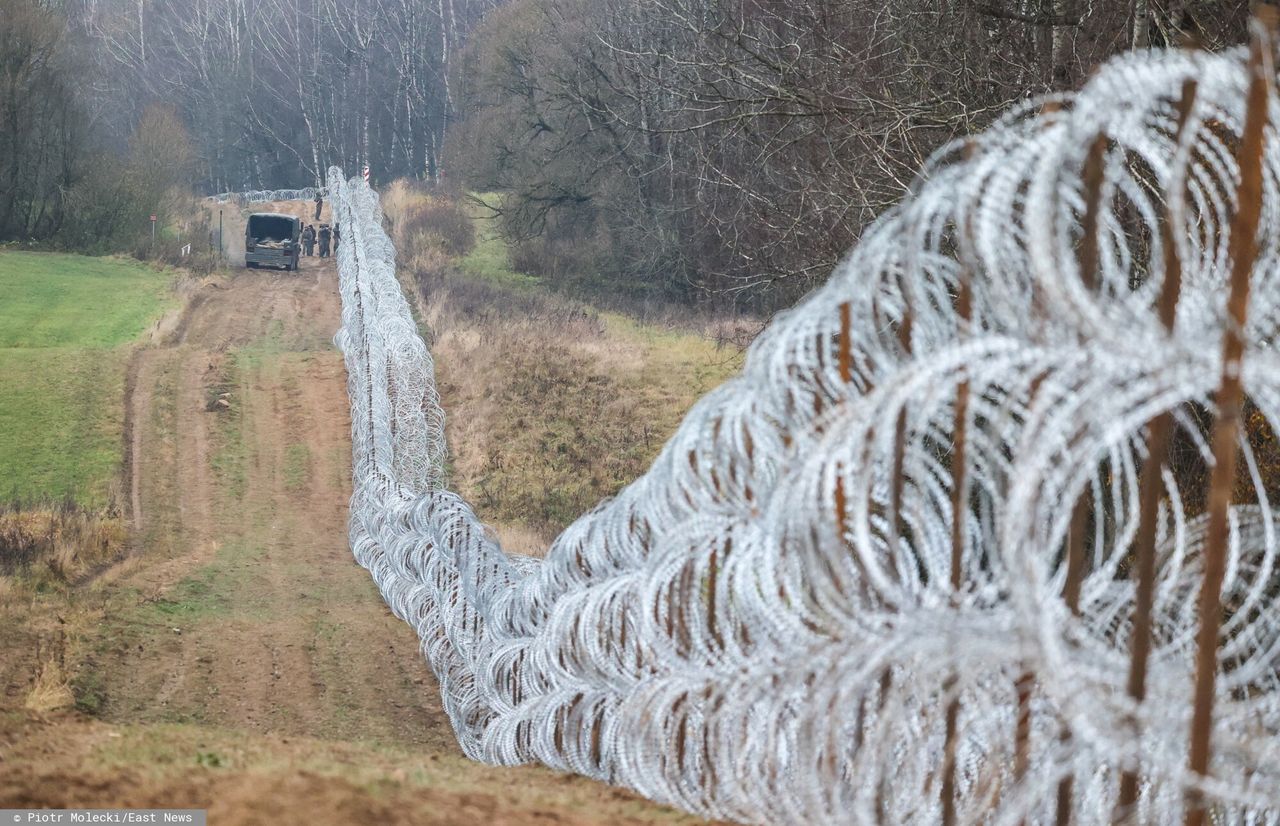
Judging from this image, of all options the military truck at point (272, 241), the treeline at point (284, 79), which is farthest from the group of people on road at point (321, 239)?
the treeline at point (284, 79)

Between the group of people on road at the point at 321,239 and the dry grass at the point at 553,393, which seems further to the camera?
the group of people on road at the point at 321,239

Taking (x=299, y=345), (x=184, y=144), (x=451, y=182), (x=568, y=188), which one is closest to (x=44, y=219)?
(x=184, y=144)

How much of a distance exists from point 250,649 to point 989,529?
975 cm

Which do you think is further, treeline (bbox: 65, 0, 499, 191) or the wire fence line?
treeline (bbox: 65, 0, 499, 191)

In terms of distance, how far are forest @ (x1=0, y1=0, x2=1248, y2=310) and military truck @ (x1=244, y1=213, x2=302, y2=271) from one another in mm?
6225

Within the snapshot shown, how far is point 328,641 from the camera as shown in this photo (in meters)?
14.2

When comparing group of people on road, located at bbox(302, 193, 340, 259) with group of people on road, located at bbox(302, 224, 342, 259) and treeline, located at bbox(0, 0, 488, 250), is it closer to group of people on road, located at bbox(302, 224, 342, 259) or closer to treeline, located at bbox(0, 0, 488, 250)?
group of people on road, located at bbox(302, 224, 342, 259)

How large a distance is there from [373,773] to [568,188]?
37.1m

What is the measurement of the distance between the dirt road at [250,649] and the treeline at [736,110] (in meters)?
6.45

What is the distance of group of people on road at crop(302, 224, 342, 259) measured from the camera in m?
43.5

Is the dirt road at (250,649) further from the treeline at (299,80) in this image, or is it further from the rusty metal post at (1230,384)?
the treeline at (299,80)

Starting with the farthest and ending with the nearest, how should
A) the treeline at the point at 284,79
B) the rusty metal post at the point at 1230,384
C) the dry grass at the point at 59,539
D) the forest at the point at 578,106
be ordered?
1. the treeline at the point at 284,79
2. the dry grass at the point at 59,539
3. the forest at the point at 578,106
4. the rusty metal post at the point at 1230,384

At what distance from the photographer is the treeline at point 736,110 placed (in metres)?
14.2

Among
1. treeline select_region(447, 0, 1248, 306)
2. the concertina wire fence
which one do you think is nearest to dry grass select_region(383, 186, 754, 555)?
treeline select_region(447, 0, 1248, 306)
